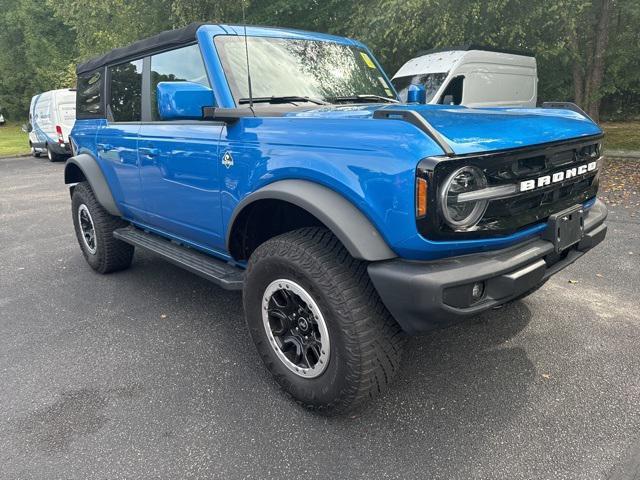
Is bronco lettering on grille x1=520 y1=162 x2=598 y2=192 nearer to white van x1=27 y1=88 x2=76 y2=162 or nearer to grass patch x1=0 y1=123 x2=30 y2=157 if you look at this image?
white van x1=27 y1=88 x2=76 y2=162

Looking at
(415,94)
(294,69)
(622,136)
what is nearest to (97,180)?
(294,69)

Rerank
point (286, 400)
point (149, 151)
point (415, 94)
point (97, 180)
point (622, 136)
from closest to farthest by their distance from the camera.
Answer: point (286, 400) → point (149, 151) → point (415, 94) → point (97, 180) → point (622, 136)

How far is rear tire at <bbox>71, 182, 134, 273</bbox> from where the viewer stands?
180 inches

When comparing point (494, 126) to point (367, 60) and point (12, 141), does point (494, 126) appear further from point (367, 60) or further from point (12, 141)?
point (12, 141)

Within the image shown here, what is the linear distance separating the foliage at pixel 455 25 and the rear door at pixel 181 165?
22.5 ft

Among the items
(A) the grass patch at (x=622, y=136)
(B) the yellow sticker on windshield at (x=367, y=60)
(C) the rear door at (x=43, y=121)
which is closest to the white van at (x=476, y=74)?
(A) the grass patch at (x=622, y=136)

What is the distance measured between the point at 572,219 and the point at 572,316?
4.30 feet

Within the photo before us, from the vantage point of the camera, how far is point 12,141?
78.6 ft

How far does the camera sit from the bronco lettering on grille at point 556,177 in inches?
90.6

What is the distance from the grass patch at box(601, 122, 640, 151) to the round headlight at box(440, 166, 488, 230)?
13.0 meters

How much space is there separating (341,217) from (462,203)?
0.52m

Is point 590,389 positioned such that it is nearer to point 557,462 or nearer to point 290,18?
point 557,462

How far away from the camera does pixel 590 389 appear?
2693 mm

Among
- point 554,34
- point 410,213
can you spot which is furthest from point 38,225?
point 554,34
